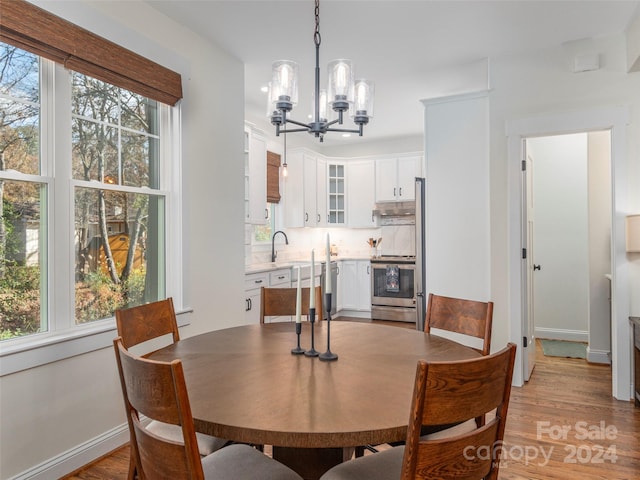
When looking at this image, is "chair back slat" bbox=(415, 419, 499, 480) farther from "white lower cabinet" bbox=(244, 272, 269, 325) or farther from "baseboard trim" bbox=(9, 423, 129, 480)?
"white lower cabinet" bbox=(244, 272, 269, 325)

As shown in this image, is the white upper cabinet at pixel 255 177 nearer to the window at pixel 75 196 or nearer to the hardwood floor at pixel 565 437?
the window at pixel 75 196

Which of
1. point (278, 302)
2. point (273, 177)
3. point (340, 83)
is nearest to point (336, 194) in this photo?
point (273, 177)

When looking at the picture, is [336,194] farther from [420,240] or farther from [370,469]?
[370,469]

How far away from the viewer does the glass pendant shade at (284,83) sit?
1937 millimetres

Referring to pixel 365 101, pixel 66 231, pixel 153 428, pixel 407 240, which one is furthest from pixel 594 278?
pixel 66 231

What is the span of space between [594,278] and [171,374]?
4172 mm

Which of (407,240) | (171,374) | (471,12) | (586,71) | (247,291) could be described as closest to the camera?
(171,374)

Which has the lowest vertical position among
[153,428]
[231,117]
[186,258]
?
[153,428]

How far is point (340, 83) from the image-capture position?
1965 mm

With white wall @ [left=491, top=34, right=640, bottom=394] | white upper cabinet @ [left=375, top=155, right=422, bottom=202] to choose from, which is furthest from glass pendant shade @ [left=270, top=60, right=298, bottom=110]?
white upper cabinet @ [left=375, top=155, right=422, bottom=202]

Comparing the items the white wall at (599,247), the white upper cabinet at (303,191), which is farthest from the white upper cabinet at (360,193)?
the white wall at (599,247)

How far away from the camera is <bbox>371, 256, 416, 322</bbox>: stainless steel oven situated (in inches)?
222

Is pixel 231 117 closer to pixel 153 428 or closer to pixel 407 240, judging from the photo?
pixel 153 428

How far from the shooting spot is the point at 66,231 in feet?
7.10
